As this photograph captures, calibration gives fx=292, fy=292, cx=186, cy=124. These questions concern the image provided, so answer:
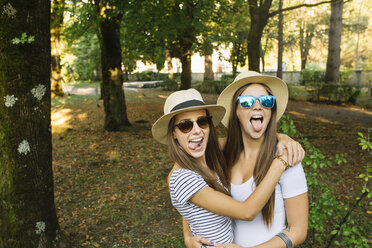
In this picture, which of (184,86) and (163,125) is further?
(184,86)

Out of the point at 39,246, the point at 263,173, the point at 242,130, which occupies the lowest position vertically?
the point at 39,246

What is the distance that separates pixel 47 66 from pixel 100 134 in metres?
7.82

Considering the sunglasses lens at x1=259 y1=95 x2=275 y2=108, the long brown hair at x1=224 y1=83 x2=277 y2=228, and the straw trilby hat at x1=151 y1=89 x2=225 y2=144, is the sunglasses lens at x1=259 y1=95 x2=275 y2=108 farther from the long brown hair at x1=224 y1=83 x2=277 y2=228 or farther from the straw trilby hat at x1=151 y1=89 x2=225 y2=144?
the straw trilby hat at x1=151 y1=89 x2=225 y2=144

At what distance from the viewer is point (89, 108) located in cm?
1759

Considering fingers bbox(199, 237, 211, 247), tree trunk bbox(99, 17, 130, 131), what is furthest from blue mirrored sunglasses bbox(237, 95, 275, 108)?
tree trunk bbox(99, 17, 130, 131)

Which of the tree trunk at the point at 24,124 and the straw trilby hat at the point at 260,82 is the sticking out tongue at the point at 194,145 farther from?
the tree trunk at the point at 24,124

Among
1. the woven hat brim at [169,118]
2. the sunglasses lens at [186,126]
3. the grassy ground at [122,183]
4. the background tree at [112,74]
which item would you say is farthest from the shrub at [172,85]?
the sunglasses lens at [186,126]

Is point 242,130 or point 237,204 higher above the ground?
point 242,130

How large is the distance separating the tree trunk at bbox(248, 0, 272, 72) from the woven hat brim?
399 inches

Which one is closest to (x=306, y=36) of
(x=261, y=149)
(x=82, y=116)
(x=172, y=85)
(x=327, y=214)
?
(x=172, y=85)

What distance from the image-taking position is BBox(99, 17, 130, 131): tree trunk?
10602mm

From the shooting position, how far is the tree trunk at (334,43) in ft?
62.2

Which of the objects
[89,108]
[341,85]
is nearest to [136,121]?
[89,108]

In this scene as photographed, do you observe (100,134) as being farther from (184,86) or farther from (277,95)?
(277,95)
